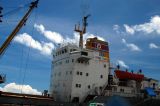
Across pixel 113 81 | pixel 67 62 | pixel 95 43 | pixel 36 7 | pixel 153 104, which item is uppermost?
pixel 36 7

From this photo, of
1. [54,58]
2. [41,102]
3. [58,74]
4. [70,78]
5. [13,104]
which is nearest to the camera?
[13,104]

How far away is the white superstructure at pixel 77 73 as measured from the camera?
55531 mm

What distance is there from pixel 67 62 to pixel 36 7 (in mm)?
14082

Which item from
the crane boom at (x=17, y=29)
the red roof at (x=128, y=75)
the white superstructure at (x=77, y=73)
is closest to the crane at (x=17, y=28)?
the crane boom at (x=17, y=29)

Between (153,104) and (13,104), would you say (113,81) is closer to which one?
(153,104)

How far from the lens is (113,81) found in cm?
6181

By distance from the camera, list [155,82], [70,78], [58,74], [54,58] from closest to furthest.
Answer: [70,78]
[58,74]
[54,58]
[155,82]

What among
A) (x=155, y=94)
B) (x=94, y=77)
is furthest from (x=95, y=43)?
(x=155, y=94)

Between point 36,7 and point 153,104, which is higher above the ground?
point 36,7

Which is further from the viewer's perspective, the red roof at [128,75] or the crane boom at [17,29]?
the red roof at [128,75]

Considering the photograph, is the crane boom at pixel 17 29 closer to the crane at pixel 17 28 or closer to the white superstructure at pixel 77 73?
the crane at pixel 17 28

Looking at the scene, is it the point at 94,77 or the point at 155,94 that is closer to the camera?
the point at 94,77

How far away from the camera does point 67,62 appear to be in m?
57.9

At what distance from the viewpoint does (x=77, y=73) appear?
55938 millimetres
